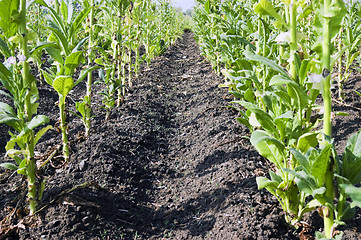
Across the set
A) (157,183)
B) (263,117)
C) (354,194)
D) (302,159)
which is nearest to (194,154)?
(157,183)

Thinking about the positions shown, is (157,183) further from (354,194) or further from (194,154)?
(354,194)

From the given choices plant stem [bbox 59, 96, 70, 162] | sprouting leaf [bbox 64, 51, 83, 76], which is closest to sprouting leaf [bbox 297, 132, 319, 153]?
sprouting leaf [bbox 64, 51, 83, 76]

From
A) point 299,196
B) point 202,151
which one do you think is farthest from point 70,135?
point 299,196

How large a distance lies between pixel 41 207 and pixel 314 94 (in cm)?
218

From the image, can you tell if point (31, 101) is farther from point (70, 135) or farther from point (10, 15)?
point (70, 135)

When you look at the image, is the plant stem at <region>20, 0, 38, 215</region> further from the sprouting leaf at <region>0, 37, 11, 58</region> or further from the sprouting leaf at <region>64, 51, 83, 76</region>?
the sprouting leaf at <region>64, 51, 83, 76</region>

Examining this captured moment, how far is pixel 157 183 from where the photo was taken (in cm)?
340

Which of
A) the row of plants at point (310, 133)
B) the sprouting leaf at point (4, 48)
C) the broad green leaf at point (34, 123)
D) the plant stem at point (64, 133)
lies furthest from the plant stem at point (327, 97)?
the plant stem at point (64, 133)

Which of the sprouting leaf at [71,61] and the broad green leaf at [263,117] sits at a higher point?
the sprouting leaf at [71,61]

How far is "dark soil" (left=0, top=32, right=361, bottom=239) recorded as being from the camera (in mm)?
2309

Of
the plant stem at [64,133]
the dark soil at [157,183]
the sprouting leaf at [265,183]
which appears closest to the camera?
the sprouting leaf at [265,183]

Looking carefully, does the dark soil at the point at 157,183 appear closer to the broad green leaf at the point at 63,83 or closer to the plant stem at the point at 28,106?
the plant stem at the point at 28,106

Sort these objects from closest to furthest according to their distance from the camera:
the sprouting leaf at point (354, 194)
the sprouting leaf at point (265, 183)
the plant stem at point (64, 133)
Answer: the sprouting leaf at point (354, 194) < the sprouting leaf at point (265, 183) < the plant stem at point (64, 133)

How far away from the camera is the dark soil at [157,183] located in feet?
7.57
